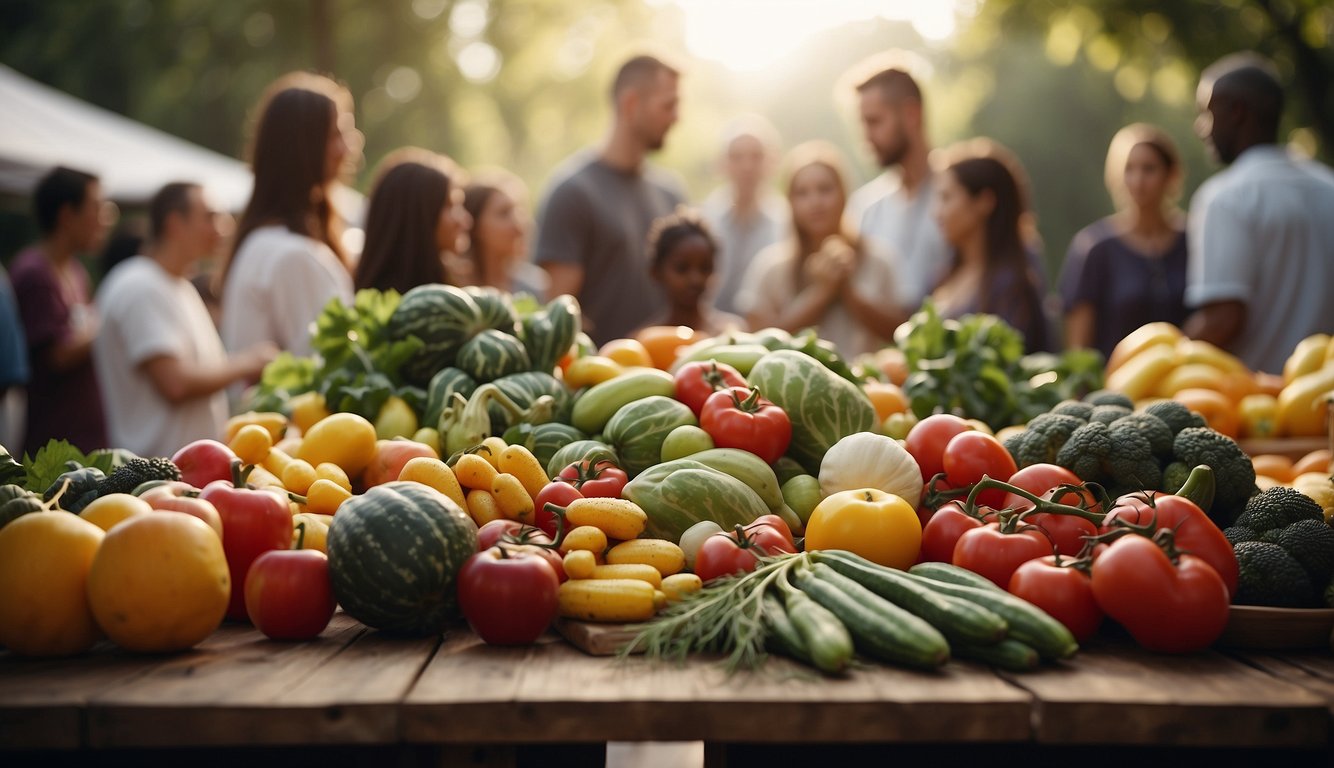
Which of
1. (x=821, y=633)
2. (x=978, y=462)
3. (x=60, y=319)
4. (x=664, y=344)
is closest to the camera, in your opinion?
(x=821, y=633)

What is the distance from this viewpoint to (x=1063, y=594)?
225cm

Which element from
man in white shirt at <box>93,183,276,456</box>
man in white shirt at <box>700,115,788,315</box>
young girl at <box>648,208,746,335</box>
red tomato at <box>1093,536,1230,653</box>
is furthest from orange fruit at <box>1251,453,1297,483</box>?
man in white shirt at <box>700,115,788,315</box>

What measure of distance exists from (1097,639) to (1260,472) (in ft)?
5.61

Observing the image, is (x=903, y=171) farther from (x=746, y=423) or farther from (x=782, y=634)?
(x=782, y=634)

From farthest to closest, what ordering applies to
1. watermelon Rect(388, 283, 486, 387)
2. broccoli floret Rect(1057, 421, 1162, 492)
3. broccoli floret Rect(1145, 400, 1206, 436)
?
watermelon Rect(388, 283, 486, 387) → broccoli floret Rect(1145, 400, 1206, 436) → broccoli floret Rect(1057, 421, 1162, 492)

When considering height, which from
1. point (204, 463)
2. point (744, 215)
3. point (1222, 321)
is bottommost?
point (204, 463)

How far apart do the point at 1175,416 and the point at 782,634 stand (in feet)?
5.28

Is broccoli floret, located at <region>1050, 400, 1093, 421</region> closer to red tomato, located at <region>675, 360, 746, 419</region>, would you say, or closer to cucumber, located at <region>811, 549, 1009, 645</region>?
red tomato, located at <region>675, 360, 746, 419</region>

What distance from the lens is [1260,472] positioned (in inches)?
144

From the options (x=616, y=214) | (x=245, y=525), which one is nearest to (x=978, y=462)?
(x=245, y=525)

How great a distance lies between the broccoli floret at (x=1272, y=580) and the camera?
7.90 feet

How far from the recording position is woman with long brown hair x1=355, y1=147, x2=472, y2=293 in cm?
494

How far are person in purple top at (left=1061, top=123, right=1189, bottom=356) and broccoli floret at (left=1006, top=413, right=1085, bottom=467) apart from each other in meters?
3.89

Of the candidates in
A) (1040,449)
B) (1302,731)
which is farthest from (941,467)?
(1302,731)
